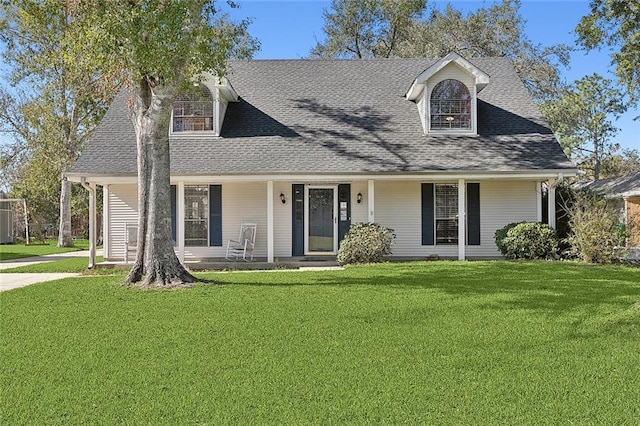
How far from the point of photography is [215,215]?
15.6m

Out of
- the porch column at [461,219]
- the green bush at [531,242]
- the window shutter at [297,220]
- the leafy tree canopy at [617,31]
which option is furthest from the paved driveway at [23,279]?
the leafy tree canopy at [617,31]

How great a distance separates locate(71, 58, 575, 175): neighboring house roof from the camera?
1482 cm

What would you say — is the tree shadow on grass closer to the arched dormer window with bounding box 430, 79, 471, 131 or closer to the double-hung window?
the double-hung window

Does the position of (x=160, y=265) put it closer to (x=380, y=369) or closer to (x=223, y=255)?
(x=223, y=255)

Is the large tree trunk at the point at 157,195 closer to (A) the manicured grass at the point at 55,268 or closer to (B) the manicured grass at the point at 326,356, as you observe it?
(B) the manicured grass at the point at 326,356

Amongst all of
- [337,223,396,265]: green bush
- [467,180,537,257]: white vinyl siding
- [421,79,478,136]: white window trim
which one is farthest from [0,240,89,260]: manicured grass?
[467,180,537,257]: white vinyl siding

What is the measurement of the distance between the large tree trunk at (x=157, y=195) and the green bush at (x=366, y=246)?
181 inches

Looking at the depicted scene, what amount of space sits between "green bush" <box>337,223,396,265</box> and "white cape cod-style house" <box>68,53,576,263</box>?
2.00 feet

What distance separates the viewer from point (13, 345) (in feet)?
19.4

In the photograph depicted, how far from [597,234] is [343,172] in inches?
245

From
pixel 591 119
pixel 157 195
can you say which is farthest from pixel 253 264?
pixel 591 119

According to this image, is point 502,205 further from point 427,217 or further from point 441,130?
point 441,130

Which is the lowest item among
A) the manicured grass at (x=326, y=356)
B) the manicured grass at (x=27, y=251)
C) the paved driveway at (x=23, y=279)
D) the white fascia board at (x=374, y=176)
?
the manicured grass at (x=326, y=356)

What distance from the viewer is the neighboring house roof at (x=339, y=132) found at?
14820 millimetres
